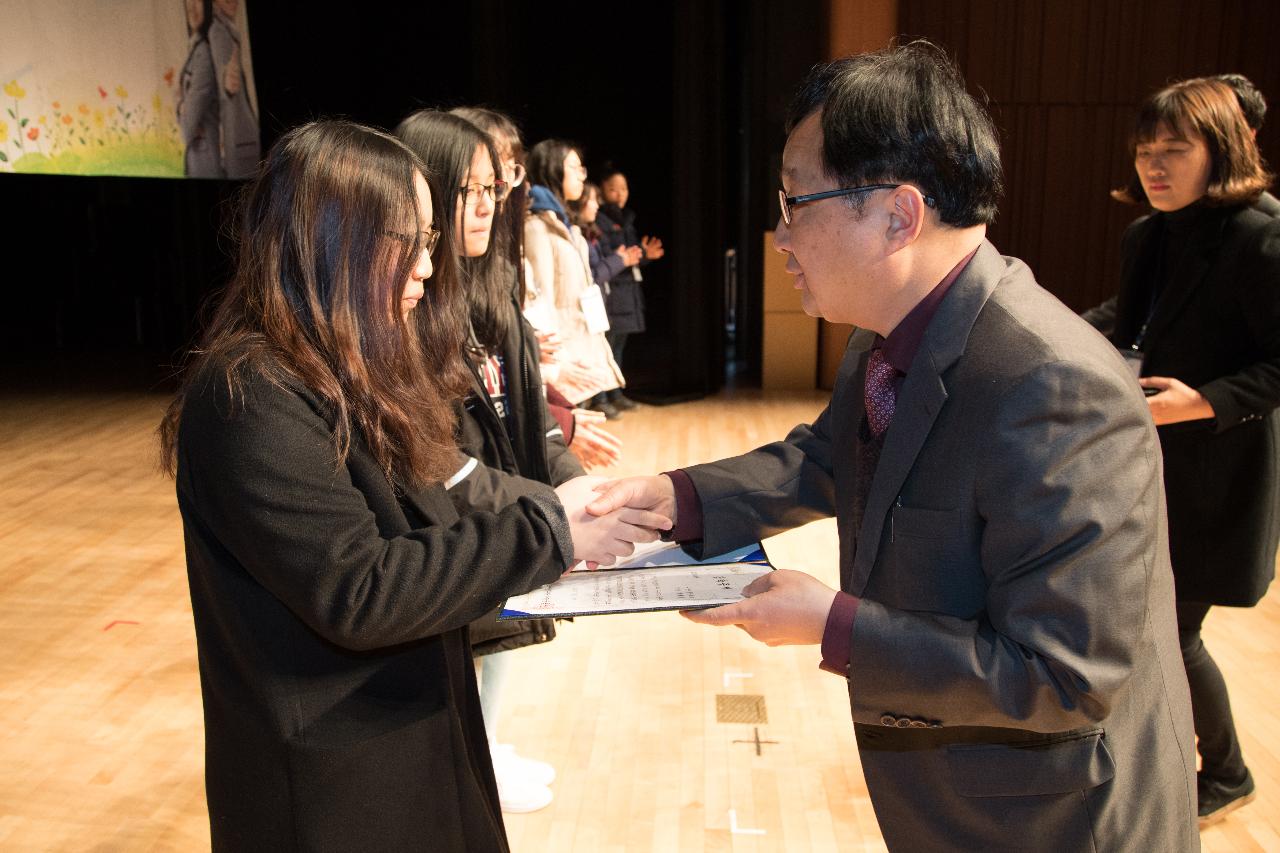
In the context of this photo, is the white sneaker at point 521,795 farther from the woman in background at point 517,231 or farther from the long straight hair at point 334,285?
the long straight hair at point 334,285

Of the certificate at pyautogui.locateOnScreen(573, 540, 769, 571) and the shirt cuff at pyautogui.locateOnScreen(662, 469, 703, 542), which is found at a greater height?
the shirt cuff at pyautogui.locateOnScreen(662, 469, 703, 542)

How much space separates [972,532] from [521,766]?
192cm

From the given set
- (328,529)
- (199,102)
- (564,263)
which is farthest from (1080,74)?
(328,529)

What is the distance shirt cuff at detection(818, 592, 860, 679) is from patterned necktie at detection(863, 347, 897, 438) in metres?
0.28

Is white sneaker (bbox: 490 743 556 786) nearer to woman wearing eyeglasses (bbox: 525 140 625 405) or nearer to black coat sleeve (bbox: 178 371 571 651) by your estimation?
black coat sleeve (bbox: 178 371 571 651)

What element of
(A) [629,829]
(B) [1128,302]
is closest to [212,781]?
(A) [629,829]

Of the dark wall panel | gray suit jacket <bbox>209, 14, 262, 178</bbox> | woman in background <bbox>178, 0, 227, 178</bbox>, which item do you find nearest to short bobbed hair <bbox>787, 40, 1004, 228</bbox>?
woman in background <bbox>178, 0, 227, 178</bbox>

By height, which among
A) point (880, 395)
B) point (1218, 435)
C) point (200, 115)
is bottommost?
point (1218, 435)

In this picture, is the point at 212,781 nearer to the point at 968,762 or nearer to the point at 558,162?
the point at 968,762

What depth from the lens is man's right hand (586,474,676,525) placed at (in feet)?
5.07

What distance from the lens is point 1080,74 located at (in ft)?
27.1

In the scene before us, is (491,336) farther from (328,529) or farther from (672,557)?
(328,529)

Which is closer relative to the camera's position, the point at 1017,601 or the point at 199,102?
the point at 1017,601

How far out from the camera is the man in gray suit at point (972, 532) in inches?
39.3
